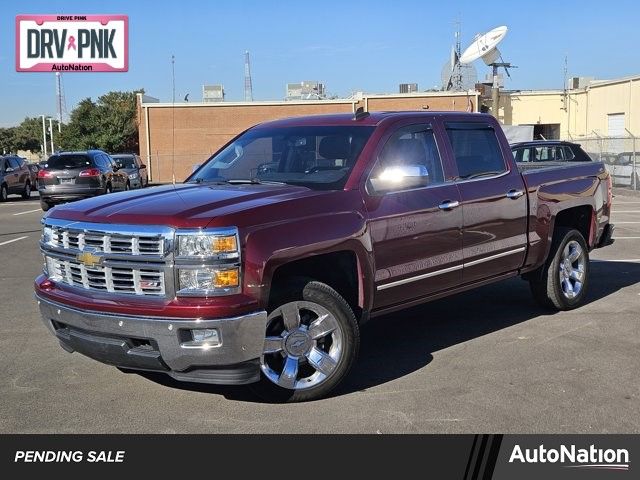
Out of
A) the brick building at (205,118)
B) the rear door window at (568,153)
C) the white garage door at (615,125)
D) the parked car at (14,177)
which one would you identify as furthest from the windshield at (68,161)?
the white garage door at (615,125)

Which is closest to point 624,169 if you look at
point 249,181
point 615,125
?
point 615,125

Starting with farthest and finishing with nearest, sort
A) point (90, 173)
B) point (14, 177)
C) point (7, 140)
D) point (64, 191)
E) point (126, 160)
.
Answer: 1. point (7, 140)
2. point (126, 160)
3. point (14, 177)
4. point (90, 173)
5. point (64, 191)

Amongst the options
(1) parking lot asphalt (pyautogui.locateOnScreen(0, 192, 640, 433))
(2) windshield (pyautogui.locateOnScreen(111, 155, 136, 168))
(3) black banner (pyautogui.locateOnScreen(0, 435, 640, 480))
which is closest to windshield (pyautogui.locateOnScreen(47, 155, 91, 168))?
(2) windshield (pyautogui.locateOnScreen(111, 155, 136, 168))

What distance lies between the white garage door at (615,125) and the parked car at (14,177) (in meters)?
33.4

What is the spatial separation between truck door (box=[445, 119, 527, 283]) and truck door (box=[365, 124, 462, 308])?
18cm

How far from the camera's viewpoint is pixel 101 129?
188 feet

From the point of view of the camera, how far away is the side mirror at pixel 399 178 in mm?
5219

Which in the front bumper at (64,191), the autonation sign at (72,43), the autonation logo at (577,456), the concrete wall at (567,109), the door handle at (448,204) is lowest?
the autonation logo at (577,456)

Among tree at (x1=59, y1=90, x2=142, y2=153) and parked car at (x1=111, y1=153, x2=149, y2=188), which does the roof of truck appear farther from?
tree at (x1=59, y1=90, x2=142, y2=153)

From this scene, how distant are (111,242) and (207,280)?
2.36 feet

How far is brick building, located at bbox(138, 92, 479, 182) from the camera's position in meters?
44.9

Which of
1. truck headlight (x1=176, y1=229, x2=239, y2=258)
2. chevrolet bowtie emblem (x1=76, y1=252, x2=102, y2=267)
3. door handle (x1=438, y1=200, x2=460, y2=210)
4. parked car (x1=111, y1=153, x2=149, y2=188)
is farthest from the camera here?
parked car (x1=111, y1=153, x2=149, y2=188)

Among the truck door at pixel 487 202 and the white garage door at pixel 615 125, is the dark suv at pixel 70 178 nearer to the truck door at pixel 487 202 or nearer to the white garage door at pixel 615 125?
the truck door at pixel 487 202

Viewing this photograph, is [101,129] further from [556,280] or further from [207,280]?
[207,280]
